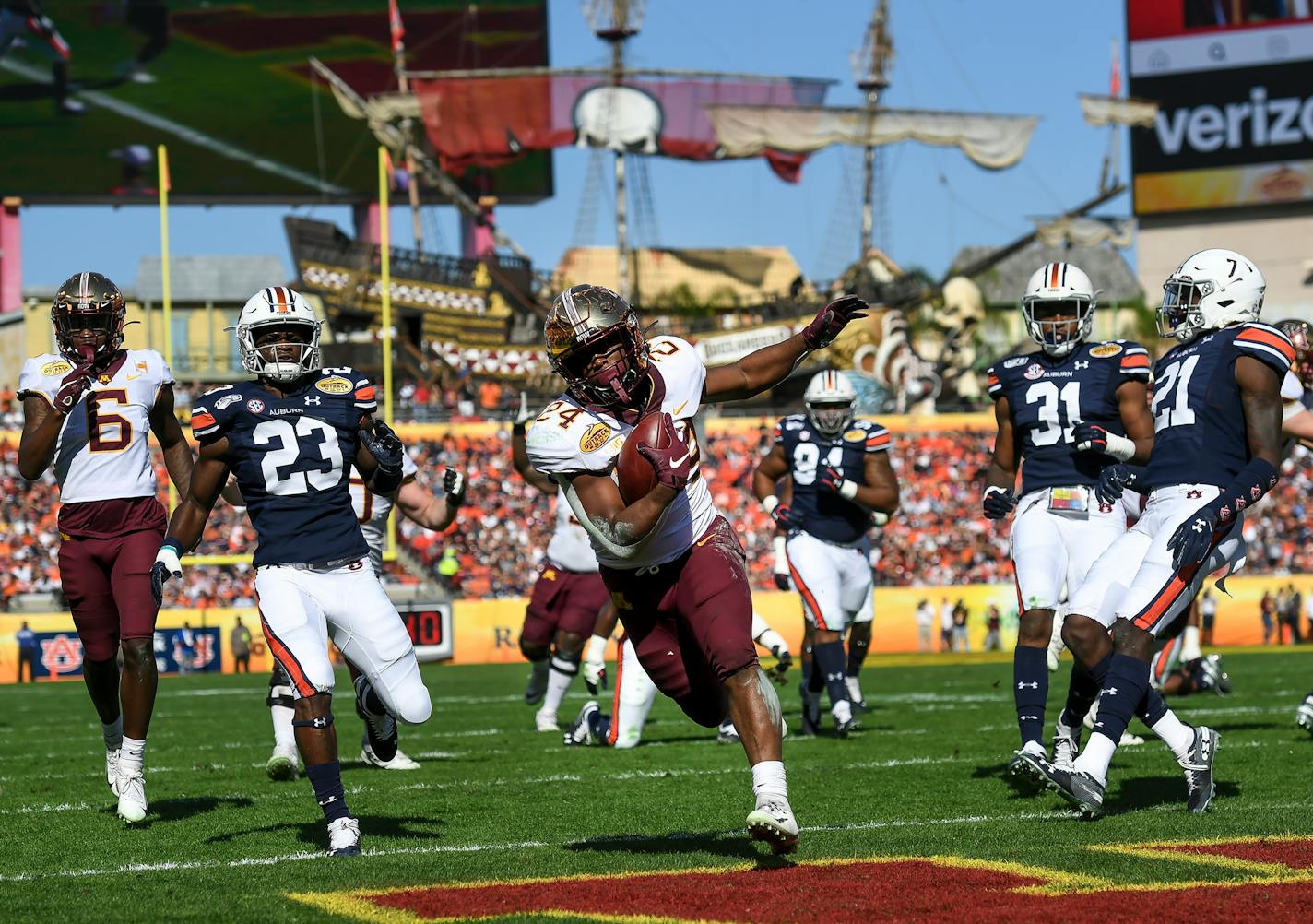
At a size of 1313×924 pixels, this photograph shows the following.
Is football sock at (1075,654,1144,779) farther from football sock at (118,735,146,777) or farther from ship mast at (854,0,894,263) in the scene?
ship mast at (854,0,894,263)

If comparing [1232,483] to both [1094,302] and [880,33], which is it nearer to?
[1094,302]

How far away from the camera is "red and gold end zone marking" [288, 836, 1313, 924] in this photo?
15.1 feet

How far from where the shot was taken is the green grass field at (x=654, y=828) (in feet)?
16.1

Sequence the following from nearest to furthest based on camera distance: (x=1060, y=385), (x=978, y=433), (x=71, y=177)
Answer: (x=1060, y=385)
(x=978, y=433)
(x=71, y=177)

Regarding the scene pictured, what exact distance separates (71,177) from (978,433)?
2516cm

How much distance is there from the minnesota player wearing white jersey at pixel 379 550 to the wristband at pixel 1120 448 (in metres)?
2.84

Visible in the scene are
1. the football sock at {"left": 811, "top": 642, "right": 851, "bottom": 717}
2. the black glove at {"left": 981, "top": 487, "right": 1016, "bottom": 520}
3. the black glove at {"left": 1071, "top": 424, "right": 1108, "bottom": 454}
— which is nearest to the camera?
the black glove at {"left": 1071, "top": 424, "right": 1108, "bottom": 454}

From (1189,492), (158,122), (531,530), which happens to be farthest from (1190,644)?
(158,122)

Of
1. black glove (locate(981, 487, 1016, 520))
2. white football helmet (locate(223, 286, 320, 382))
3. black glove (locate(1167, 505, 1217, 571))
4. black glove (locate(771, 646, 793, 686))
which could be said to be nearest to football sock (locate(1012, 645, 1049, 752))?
black glove (locate(981, 487, 1016, 520))

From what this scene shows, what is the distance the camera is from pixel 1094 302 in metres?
8.31

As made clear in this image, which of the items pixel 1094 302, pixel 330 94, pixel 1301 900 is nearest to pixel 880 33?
pixel 330 94

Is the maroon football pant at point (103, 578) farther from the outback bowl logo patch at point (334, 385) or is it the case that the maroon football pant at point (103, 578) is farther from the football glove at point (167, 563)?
the outback bowl logo patch at point (334, 385)

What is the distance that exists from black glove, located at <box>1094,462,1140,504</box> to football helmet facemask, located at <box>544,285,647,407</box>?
2427 mm

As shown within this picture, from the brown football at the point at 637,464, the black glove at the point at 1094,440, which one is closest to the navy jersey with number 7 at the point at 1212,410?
the black glove at the point at 1094,440
